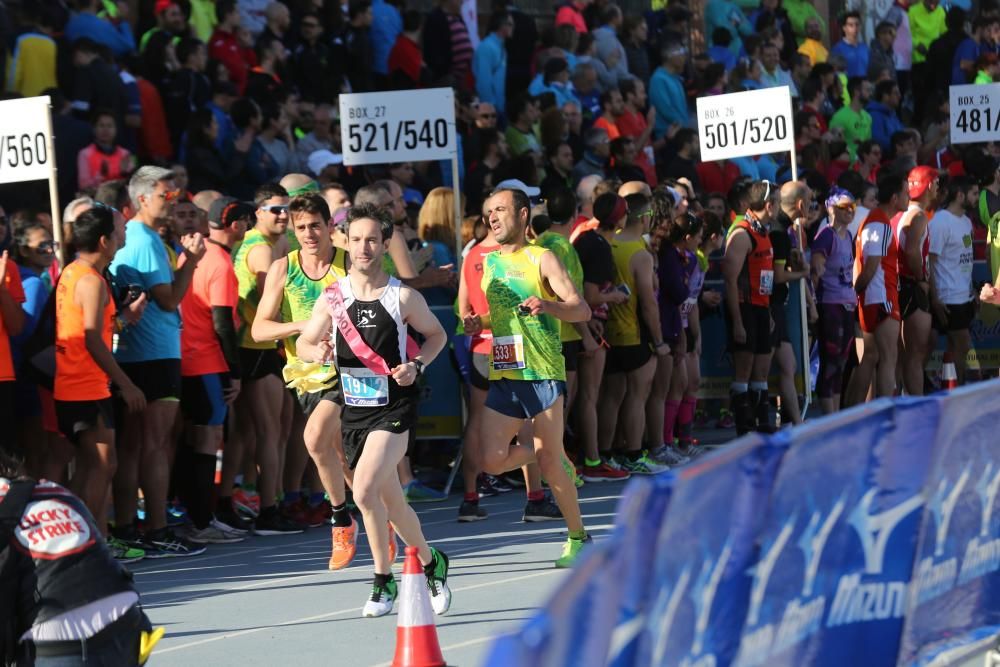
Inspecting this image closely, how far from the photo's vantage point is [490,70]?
19.0 meters

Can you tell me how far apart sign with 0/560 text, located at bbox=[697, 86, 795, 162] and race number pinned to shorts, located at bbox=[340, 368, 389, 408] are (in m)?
7.55

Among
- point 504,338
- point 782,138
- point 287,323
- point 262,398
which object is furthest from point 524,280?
point 782,138

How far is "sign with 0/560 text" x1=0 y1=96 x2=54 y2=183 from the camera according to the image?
1099cm

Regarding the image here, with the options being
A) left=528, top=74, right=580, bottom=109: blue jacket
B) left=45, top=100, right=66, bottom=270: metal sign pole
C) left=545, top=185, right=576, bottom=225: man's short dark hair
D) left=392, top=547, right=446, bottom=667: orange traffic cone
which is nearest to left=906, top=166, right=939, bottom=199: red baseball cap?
left=545, top=185, right=576, bottom=225: man's short dark hair

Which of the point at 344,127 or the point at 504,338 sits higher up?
the point at 344,127

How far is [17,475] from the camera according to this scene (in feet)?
18.0

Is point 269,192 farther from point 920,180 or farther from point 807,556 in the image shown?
point 807,556

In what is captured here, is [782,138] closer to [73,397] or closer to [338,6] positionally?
[338,6]

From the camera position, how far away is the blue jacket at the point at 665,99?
68.3ft

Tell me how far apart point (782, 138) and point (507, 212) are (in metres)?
6.15

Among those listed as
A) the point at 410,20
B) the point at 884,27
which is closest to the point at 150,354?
the point at 410,20

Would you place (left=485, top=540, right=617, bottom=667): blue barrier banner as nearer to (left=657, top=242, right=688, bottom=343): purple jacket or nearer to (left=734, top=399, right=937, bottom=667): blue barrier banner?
(left=734, top=399, right=937, bottom=667): blue barrier banner

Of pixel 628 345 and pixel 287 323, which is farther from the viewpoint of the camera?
pixel 628 345

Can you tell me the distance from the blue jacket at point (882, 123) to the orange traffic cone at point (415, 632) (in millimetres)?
18437
